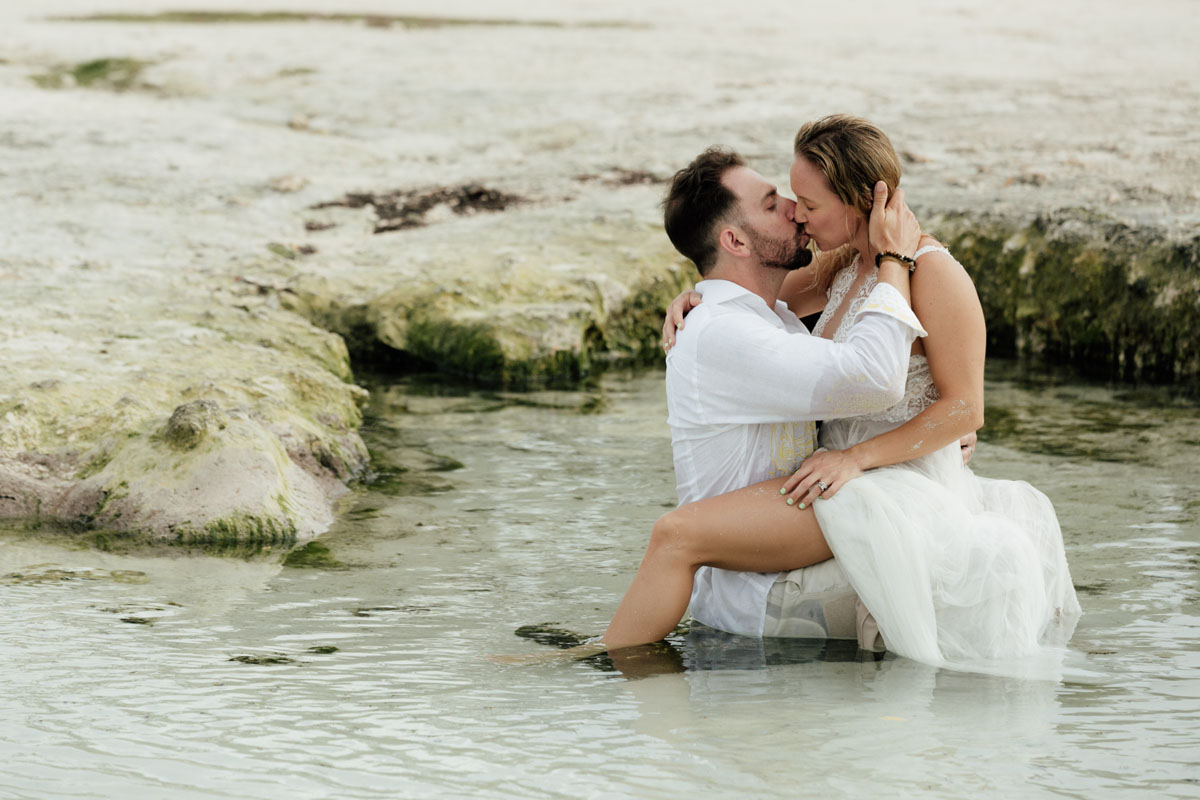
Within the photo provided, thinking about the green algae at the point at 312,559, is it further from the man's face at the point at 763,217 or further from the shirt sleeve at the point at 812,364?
the man's face at the point at 763,217

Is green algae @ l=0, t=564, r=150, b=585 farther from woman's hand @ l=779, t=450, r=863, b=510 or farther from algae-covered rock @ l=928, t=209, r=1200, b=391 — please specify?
algae-covered rock @ l=928, t=209, r=1200, b=391

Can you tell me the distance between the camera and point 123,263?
27.1 feet

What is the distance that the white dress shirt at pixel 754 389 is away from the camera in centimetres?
377

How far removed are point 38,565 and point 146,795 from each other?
204 cm

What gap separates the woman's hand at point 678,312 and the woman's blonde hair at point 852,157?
514 millimetres

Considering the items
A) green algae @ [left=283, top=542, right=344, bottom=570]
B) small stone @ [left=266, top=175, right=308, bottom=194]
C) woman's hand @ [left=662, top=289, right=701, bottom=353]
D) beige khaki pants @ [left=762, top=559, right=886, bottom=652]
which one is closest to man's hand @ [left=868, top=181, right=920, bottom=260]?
woman's hand @ [left=662, top=289, right=701, bottom=353]

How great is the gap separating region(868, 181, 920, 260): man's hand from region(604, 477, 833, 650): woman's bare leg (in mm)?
725

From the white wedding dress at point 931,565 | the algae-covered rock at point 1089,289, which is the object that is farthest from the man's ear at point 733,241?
the algae-covered rock at point 1089,289

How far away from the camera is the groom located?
3.79 meters

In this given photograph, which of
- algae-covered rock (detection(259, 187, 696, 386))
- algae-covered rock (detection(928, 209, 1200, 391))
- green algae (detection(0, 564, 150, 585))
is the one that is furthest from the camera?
algae-covered rock (detection(259, 187, 696, 386))

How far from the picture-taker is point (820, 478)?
3.94m

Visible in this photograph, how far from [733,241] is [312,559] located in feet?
6.65

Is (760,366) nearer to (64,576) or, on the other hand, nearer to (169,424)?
(64,576)

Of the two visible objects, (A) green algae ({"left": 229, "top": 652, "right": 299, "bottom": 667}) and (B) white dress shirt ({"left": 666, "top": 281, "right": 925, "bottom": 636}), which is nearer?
(B) white dress shirt ({"left": 666, "top": 281, "right": 925, "bottom": 636})
